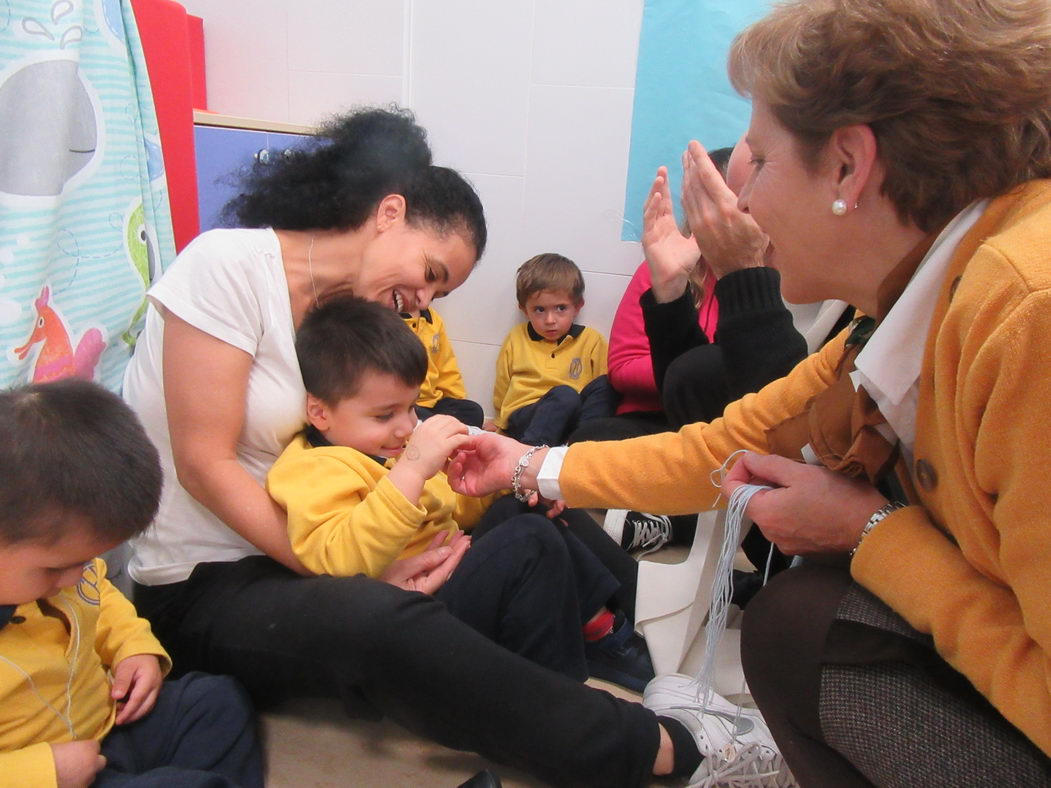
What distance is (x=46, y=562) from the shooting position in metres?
0.81

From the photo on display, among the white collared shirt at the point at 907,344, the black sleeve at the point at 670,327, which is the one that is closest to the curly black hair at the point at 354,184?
the black sleeve at the point at 670,327

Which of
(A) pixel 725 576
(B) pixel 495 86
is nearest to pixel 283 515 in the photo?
(A) pixel 725 576

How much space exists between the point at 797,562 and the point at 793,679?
25 cm

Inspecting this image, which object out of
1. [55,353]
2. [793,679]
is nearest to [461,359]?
[55,353]

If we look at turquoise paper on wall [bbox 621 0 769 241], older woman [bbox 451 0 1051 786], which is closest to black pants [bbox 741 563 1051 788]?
older woman [bbox 451 0 1051 786]

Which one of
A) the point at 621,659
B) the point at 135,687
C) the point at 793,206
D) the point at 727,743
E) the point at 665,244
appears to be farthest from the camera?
the point at 665,244

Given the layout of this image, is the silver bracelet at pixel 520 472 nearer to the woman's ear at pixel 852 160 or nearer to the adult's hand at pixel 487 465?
the adult's hand at pixel 487 465

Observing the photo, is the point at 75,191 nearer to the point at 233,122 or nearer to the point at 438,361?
the point at 233,122

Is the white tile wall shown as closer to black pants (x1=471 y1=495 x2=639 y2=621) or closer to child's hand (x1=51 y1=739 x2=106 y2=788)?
black pants (x1=471 y1=495 x2=639 y2=621)

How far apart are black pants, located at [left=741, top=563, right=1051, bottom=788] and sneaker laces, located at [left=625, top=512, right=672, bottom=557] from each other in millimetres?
874

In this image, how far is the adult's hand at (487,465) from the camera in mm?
1224

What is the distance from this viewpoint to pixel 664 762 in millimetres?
1037

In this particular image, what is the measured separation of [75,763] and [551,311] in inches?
71.6

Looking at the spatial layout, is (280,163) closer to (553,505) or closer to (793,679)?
(553,505)
